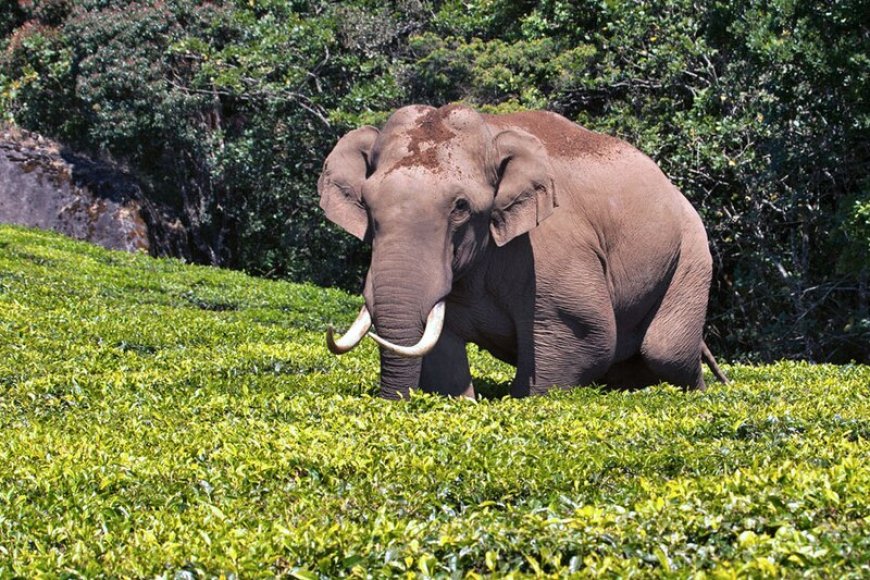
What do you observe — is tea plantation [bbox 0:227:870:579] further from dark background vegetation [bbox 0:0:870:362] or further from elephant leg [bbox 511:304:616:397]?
dark background vegetation [bbox 0:0:870:362]

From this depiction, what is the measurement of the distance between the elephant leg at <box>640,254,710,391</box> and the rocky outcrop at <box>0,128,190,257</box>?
14.0m

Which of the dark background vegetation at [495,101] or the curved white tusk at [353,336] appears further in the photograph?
the dark background vegetation at [495,101]

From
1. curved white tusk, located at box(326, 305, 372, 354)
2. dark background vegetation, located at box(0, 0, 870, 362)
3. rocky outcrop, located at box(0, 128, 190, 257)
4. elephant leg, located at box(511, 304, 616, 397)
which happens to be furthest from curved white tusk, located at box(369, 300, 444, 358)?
rocky outcrop, located at box(0, 128, 190, 257)

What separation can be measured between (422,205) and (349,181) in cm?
85

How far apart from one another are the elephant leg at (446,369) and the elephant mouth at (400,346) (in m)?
0.74

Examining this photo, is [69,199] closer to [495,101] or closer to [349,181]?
[495,101]

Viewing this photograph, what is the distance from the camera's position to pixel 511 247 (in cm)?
892

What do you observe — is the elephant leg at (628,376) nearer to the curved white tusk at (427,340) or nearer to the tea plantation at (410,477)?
the tea plantation at (410,477)

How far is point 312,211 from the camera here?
22.8 metres

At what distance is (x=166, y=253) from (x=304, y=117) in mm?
3880

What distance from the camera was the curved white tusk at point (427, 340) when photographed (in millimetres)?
7812

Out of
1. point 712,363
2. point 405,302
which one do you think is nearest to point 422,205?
point 405,302

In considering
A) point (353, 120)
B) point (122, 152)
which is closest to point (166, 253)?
point (122, 152)

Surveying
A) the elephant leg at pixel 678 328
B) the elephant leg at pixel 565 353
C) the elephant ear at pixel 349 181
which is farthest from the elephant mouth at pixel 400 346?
the elephant leg at pixel 678 328
